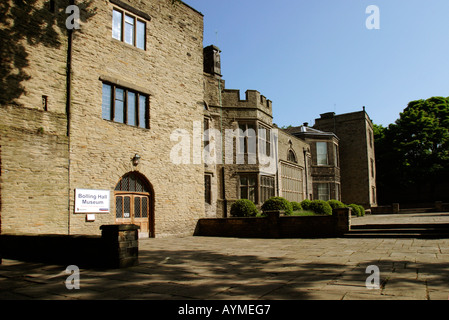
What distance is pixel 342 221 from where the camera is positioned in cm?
1345

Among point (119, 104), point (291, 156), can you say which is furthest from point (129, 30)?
point (291, 156)

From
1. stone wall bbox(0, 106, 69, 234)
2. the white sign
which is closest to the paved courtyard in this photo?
stone wall bbox(0, 106, 69, 234)

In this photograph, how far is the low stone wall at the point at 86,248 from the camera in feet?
23.1

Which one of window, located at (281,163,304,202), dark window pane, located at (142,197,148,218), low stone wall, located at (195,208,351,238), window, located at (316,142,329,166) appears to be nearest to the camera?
low stone wall, located at (195,208,351,238)

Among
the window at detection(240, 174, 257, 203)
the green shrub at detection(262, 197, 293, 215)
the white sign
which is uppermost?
the window at detection(240, 174, 257, 203)

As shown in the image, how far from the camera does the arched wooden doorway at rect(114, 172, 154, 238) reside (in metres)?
13.1

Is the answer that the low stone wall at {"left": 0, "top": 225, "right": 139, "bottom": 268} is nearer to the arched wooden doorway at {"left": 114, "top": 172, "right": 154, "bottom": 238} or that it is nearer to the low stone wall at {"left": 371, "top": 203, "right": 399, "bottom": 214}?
the arched wooden doorway at {"left": 114, "top": 172, "right": 154, "bottom": 238}

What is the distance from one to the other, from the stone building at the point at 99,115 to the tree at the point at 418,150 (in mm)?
29090

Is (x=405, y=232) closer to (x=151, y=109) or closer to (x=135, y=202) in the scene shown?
(x=135, y=202)

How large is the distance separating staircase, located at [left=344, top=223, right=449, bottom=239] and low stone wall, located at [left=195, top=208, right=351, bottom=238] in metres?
0.60

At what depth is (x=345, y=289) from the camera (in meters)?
Result: 4.80

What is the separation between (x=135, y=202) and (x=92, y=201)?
7.00 feet

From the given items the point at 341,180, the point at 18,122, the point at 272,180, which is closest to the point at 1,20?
the point at 18,122
